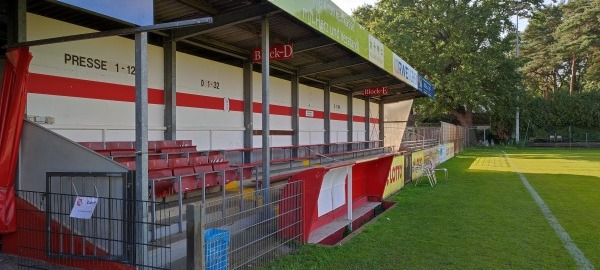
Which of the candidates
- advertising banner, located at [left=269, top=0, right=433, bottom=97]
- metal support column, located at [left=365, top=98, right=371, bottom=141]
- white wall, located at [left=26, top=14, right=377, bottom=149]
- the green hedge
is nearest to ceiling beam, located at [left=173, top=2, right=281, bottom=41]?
advertising banner, located at [left=269, top=0, right=433, bottom=97]

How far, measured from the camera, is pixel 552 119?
44219mm

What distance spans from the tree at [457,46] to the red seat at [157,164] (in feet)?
100

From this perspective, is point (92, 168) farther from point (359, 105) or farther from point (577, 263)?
point (359, 105)

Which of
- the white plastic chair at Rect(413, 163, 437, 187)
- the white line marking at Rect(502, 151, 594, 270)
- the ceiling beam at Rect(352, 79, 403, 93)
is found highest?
the ceiling beam at Rect(352, 79, 403, 93)

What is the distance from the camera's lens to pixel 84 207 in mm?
4219

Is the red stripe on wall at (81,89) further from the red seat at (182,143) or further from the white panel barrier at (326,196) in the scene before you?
the white panel barrier at (326,196)

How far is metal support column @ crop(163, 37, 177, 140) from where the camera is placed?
8.92 meters

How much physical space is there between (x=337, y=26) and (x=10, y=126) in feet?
19.0

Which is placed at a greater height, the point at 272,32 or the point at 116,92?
the point at 272,32

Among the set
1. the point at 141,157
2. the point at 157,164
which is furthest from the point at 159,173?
the point at 141,157

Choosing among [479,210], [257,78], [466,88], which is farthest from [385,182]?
[466,88]

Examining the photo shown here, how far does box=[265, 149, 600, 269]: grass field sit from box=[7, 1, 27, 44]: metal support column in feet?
13.8

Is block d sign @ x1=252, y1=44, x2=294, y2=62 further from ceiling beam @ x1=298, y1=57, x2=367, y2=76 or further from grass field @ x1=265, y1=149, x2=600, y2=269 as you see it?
grass field @ x1=265, y1=149, x2=600, y2=269

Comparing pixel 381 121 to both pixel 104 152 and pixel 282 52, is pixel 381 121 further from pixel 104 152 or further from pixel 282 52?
pixel 104 152
